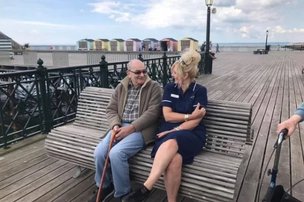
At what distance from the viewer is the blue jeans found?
2102mm

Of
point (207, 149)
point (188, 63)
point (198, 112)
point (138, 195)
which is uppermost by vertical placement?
point (188, 63)

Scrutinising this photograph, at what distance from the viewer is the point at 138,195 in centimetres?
199

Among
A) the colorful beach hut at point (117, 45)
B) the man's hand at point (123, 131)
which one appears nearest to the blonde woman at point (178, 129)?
the man's hand at point (123, 131)

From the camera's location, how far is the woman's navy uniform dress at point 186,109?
214 cm

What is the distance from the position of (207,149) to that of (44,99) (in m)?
2.62

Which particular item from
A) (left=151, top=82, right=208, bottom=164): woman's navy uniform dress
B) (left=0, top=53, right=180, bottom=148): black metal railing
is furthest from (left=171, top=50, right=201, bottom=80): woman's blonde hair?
(left=0, top=53, right=180, bottom=148): black metal railing

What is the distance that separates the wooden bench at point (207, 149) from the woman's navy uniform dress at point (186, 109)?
0.10 m

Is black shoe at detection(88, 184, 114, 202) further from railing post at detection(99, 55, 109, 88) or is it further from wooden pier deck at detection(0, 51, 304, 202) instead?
railing post at detection(99, 55, 109, 88)

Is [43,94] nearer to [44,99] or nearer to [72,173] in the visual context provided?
[44,99]

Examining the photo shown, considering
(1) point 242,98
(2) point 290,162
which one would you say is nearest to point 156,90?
(2) point 290,162

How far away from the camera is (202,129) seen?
2367 mm

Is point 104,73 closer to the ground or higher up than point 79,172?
higher up

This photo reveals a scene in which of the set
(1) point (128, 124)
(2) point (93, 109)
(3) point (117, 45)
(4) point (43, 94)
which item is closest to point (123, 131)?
(1) point (128, 124)

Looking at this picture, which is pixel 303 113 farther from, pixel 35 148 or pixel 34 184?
pixel 35 148
